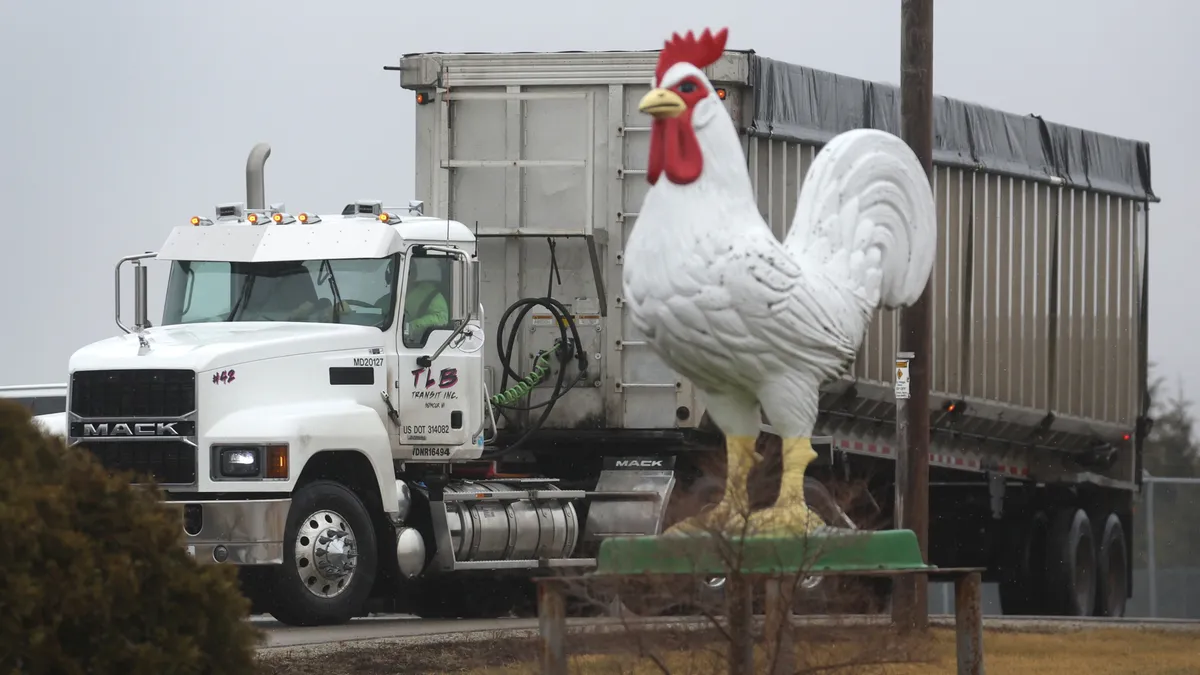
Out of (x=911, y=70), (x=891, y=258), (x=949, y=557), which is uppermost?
(x=911, y=70)

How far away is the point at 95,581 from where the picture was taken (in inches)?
263

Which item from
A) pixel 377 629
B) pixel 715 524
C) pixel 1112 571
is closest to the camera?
pixel 715 524

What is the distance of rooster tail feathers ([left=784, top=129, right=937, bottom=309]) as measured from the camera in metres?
8.73

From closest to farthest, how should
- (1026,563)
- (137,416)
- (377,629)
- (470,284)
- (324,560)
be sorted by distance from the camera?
(137,416)
(377,629)
(324,560)
(470,284)
(1026,563)

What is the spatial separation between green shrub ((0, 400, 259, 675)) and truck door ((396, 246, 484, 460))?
9.71m

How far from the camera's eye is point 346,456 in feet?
55.7

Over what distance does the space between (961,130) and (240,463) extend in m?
8.14

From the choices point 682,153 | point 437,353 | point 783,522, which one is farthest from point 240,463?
point 682,153

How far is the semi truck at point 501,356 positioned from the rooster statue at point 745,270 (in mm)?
5034

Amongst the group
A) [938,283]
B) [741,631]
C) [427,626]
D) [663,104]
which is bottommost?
[427,626]

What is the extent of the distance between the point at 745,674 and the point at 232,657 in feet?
7.43

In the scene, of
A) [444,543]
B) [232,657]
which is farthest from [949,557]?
[232,657]

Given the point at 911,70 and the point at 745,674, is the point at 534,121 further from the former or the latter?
the point at 745,674

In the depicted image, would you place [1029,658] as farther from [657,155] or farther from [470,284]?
[657,155]
